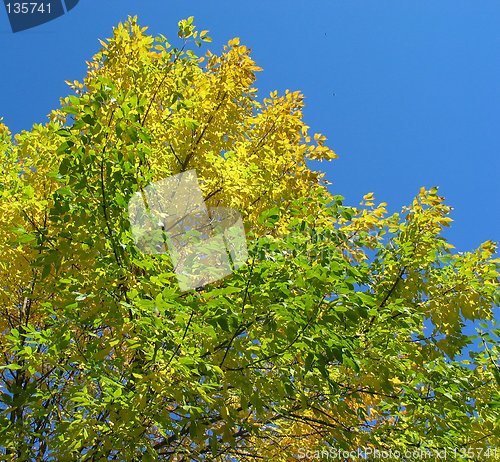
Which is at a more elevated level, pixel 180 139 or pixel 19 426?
pixel 180 139

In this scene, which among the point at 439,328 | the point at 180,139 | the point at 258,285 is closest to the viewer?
the point at 258,285

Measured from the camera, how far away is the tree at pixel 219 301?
99.4 inches

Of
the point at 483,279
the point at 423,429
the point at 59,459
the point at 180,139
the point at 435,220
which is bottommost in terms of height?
the point at 423,429

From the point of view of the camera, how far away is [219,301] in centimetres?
232

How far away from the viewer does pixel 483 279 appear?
12.6 ft

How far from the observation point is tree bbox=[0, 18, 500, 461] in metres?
2.53

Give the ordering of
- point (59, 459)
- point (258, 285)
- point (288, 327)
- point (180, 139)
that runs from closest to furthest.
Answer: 1. point (288, 327)
2. point (258, 285)
3. point (59, 459)
4. point (180, 139)

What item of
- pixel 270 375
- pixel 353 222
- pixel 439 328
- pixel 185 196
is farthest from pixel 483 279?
pixel 185 196

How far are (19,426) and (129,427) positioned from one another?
1.12 m

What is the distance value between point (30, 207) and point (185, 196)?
137 cm

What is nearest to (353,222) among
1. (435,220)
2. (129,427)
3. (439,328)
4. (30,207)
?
(435,220)

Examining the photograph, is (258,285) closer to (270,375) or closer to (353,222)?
(270,375)

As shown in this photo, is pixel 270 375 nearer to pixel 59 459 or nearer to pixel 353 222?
pixel 59 459

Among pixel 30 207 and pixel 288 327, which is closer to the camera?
pixel 288 327
